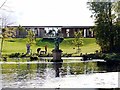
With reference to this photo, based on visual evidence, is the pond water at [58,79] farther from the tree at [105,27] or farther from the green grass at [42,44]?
the green grass at [42,44]

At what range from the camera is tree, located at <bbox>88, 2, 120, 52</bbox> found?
24922 mm

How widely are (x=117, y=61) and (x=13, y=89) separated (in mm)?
11400

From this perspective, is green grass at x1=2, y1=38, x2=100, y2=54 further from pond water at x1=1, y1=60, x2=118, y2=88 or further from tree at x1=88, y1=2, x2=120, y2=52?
pond water at x1=1, y1=60, x2=118, y2=88

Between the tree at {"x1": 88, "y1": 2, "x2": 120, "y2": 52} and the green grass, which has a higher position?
the tree at {"x1": 88, "y1": 2, "x2": 120, "y2": 52}

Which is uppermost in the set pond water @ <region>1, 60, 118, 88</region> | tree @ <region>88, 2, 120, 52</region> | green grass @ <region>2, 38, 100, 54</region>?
tree @ <region>88, 2, 120, 52</region>

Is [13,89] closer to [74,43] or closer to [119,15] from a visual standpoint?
[119,15]

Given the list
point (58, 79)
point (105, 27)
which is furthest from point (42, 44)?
point (58, 79)

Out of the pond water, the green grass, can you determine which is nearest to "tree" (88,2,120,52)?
the green grass

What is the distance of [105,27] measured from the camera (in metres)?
24.9

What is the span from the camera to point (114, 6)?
24.4 m

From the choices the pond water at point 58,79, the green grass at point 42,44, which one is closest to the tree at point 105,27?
the green grass at point 42,44

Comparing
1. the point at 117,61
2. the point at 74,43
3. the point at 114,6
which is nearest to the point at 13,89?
the point at 117,61

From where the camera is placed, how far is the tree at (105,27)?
24922 mm

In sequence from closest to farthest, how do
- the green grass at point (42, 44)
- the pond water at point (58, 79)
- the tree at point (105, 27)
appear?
the pond water at point (58, 79), the tree at point (105, 27), the green grass at point (42, 44)
